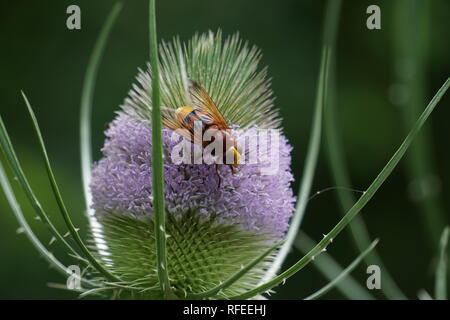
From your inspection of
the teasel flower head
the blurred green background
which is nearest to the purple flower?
the teasel flower head

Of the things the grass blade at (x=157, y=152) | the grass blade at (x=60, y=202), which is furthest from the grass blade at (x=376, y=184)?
the grass blade at (x=60, y=202)

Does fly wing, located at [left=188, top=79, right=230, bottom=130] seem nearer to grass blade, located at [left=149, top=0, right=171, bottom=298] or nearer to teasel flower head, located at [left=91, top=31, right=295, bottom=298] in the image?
teasel flower head, located at [left=91, top=31, right=295, bottom=298]

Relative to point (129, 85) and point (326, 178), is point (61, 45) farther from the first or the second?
point (326, 178)

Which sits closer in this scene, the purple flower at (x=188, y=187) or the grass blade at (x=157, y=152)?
the grass blade at (x=157, y=152)

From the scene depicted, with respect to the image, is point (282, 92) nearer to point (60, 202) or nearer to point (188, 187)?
point (188, 187)

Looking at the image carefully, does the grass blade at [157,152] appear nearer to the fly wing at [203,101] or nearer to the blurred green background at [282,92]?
the fly wing at [203,101]
